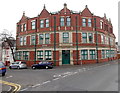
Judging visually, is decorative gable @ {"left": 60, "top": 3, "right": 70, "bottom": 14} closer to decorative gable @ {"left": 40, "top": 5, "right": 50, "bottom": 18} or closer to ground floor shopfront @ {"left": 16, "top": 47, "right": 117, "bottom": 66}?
decorative gable @ {"left": 40, "top": 5, "right": 50, "bottom": 18}

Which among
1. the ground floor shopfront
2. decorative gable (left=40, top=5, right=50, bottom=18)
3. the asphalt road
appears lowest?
the asphalt road

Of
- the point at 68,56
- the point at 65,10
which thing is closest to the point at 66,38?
the point at 68,56

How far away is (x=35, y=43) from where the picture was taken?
89.9 feet

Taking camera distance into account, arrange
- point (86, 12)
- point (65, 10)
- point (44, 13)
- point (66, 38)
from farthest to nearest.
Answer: point (44, 13) → point (86, 12) → point (65, 10) → point (66, 38)

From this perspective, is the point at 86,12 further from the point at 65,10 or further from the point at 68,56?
the point at 68,56

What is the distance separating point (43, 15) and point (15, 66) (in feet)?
45.0

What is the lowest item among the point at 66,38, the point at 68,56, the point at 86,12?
the point at 68,56

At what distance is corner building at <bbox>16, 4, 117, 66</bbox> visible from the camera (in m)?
25.1

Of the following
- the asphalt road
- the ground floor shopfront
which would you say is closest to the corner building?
the ground floor shopfront

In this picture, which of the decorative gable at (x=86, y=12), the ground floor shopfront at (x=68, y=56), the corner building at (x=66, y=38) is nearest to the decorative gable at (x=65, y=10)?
the corner building at (x=66, y=38)

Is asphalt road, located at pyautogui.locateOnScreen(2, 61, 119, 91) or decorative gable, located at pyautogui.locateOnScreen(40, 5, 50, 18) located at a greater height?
decorative gable, located at pyautogui.locateOnScreen(40, 5, 50, 18)

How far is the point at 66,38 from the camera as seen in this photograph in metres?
25.7

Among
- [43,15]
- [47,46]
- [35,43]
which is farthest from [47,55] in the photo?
[43,15]

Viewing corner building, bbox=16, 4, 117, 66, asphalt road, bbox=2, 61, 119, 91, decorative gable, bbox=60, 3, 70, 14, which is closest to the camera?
asphalt road, bbox=2, 61, 119, 91
